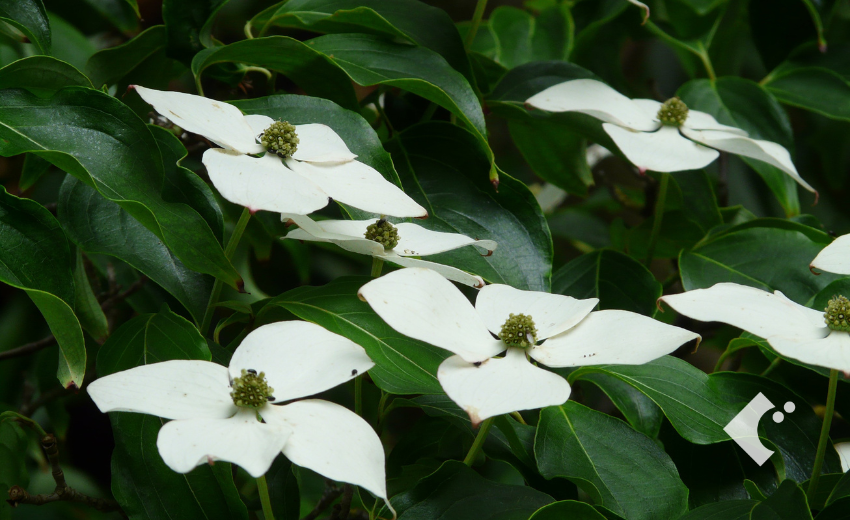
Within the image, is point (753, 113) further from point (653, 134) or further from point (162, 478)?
point (162, 478)

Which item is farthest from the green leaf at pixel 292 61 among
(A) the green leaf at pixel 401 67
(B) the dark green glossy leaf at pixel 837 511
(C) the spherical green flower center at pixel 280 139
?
(B) the dark green glossy leaf at pixel 837 511

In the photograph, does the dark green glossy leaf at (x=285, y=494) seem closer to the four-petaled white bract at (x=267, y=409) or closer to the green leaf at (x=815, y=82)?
the four-petaled white bract at (x=267, y=409)

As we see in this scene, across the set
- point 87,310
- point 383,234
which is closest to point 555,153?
point 383,234

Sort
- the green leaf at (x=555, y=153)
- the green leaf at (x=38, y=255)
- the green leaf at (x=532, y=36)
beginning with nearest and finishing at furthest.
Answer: the green leaf at (x=38, y=255) → the green leaf at (x=555, y=153) → the green leaf at (x=532, y=36)

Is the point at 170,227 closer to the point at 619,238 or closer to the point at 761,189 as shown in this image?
the point at 619,238

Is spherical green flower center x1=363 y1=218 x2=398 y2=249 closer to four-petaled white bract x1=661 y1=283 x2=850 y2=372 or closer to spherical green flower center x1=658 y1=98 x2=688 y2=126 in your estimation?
four-petaled white bract x1=661 y1=283 x2=850 y2=372

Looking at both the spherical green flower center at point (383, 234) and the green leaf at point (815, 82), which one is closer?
the spherical green flower center at point (383, 234)

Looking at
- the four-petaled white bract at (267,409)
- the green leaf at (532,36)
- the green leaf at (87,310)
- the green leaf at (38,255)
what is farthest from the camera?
the green leaf at (532,36)

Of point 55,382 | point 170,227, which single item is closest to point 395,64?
point 170,227
